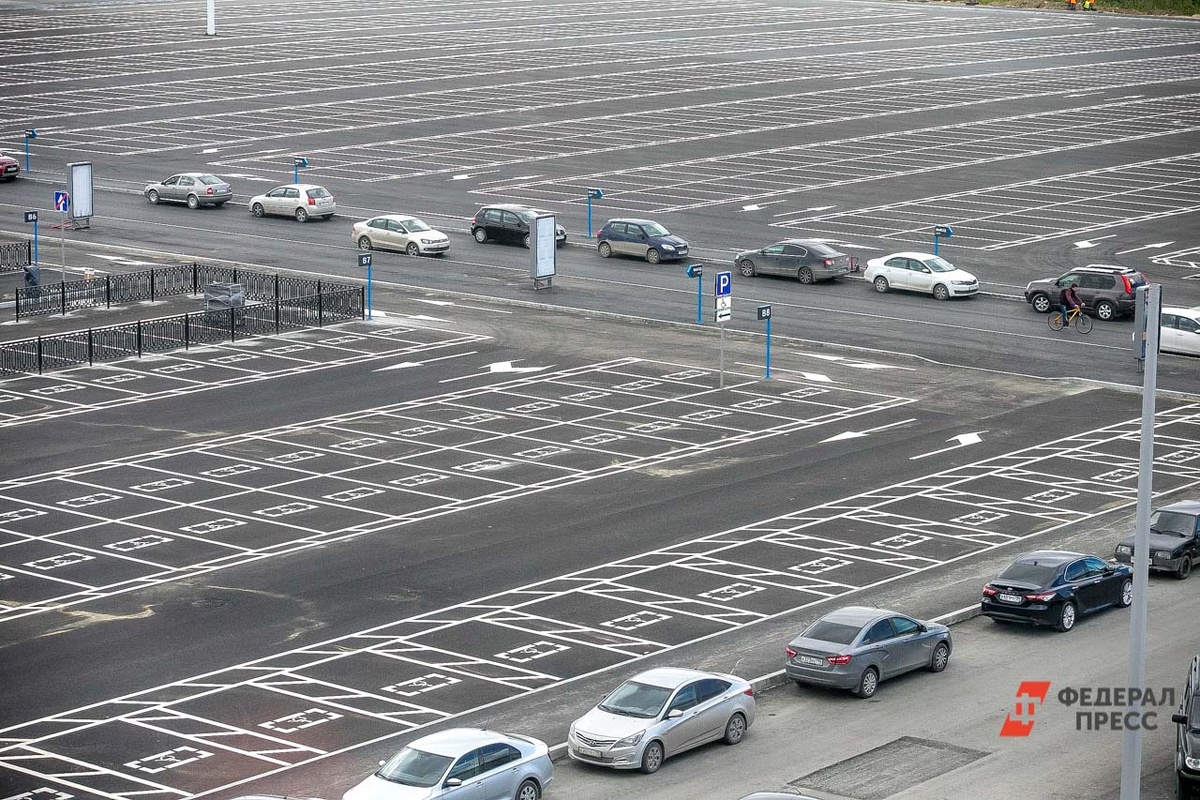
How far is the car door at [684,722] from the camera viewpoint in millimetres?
29141

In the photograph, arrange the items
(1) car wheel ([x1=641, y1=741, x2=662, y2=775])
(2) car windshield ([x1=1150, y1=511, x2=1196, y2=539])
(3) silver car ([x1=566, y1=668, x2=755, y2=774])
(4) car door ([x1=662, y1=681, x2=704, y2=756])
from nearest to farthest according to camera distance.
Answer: (3) silver car ([x1=566, y1=668, x2=755, y2=774]), (1) car wheel ([x1=641, y1=741, x2=662, y2=775]), (4) car door ([x1=662, y1=681, x2=704, y2=756]), (2) car windshield ([x1=1150, y1=511, x2=1196, y2=539])

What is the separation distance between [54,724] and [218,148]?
218 feet

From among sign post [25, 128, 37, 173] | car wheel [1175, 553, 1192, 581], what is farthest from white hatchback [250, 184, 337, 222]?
car wheel [1175, 553, 1192, 581]

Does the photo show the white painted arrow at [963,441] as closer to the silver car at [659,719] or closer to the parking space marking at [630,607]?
the parking space marking at [630,607]

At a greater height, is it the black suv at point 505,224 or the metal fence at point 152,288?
the black suv at point 505,224

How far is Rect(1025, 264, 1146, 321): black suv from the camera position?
6134cm

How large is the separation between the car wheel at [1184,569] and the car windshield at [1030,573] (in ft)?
14.0

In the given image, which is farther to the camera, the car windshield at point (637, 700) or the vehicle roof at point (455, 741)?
the car windshield at point (637, 700)

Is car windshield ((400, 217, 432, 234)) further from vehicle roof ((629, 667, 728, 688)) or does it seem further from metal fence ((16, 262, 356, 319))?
vehicle roof ((629, 667, 728, 688))

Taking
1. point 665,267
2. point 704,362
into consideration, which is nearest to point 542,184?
point 665,267

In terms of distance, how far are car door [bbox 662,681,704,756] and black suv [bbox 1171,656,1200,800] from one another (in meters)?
6.96

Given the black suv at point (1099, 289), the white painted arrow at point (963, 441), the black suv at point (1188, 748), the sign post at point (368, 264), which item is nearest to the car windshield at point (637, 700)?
the black suv at point (1188, 748)

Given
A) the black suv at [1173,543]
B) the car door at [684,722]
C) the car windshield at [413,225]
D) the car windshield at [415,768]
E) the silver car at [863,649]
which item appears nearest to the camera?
the car windshield at [415,768]

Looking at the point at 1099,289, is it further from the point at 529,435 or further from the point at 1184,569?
the point at 1184,569
